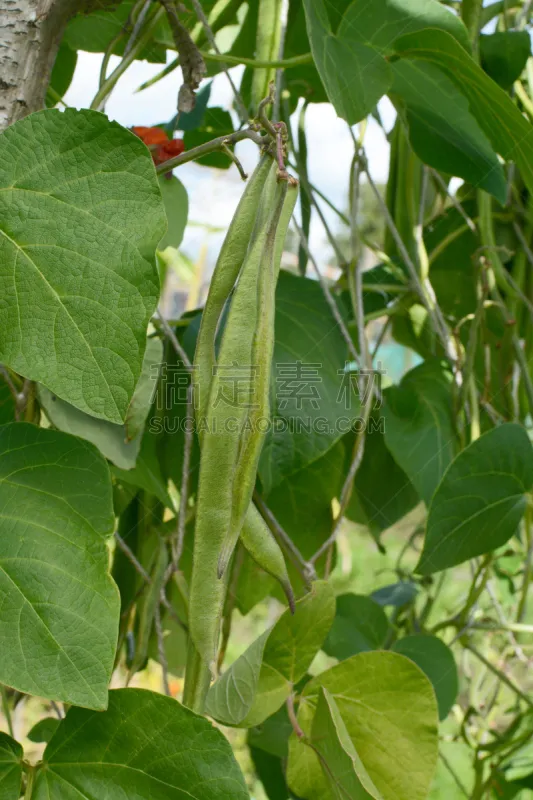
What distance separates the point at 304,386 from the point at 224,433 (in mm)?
257

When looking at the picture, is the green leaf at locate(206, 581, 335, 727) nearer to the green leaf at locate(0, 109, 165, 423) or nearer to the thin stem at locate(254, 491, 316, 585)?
the thin stem at locate(254, 491, 316, 585)

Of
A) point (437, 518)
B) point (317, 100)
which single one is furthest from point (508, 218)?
point (437, 518)

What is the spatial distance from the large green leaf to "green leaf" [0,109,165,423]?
0.27 ft

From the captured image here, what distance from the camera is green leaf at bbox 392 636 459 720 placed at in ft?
2.28

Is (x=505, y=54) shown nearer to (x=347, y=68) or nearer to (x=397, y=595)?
(x=347, y=68)

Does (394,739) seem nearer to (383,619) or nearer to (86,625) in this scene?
(86,625)

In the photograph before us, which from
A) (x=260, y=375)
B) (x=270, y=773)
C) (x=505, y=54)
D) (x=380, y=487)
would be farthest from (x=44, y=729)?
(x=505, y=54)

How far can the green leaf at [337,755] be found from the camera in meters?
0.43

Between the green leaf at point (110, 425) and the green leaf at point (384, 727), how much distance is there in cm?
21

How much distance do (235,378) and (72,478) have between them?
5.2 inches

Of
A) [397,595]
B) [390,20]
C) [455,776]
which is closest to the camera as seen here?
[390,20]

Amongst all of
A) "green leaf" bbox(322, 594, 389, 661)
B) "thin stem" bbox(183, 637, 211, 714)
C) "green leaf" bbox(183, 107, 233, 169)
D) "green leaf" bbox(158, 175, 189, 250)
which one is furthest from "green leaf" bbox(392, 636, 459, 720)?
"green leaf" bbox(183, 107, 233, 169)

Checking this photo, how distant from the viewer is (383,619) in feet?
2.73

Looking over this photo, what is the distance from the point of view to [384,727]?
0.50 meters
